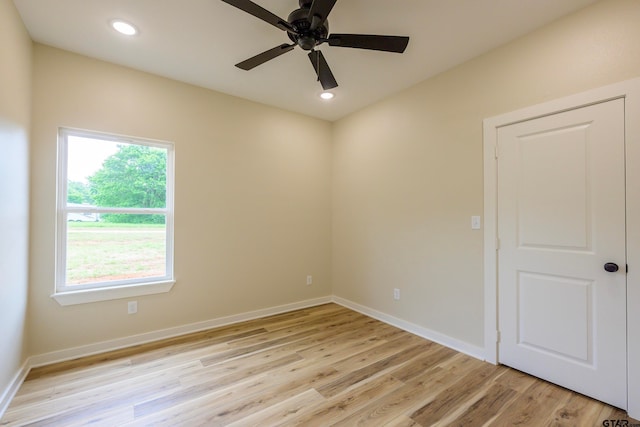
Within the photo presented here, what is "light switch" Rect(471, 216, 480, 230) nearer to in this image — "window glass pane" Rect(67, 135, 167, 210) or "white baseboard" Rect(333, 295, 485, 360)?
"white baseboard" Rect(333, 295, 485, 360)

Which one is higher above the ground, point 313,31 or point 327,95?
point 327,95

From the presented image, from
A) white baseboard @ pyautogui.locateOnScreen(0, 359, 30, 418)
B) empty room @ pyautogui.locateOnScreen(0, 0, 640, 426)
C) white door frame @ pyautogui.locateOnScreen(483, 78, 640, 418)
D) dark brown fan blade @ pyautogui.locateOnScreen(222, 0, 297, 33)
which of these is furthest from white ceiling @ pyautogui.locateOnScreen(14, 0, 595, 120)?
white baseboard @ pyautogui.locateOnScreen(0, 359, 30, 418)

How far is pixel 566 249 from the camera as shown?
2139 millimetres

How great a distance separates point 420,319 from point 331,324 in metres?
1.02

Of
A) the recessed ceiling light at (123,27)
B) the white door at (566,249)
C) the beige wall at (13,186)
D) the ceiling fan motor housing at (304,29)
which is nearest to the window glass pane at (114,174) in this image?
the beige wall at (13,186)

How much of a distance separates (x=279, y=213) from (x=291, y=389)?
220 cm

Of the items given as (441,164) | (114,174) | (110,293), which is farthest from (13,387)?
(441,164)

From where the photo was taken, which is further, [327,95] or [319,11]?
[327,95]

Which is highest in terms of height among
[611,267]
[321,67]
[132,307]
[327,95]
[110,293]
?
[327,95]

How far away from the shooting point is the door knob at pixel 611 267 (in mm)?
→ 1903

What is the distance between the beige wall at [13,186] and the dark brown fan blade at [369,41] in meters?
2.12

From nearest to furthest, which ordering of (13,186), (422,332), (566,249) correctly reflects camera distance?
(13,186) < (566,249) < (422,332)

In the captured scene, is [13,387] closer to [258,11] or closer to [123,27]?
[123,27]

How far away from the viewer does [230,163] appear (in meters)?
3.44
